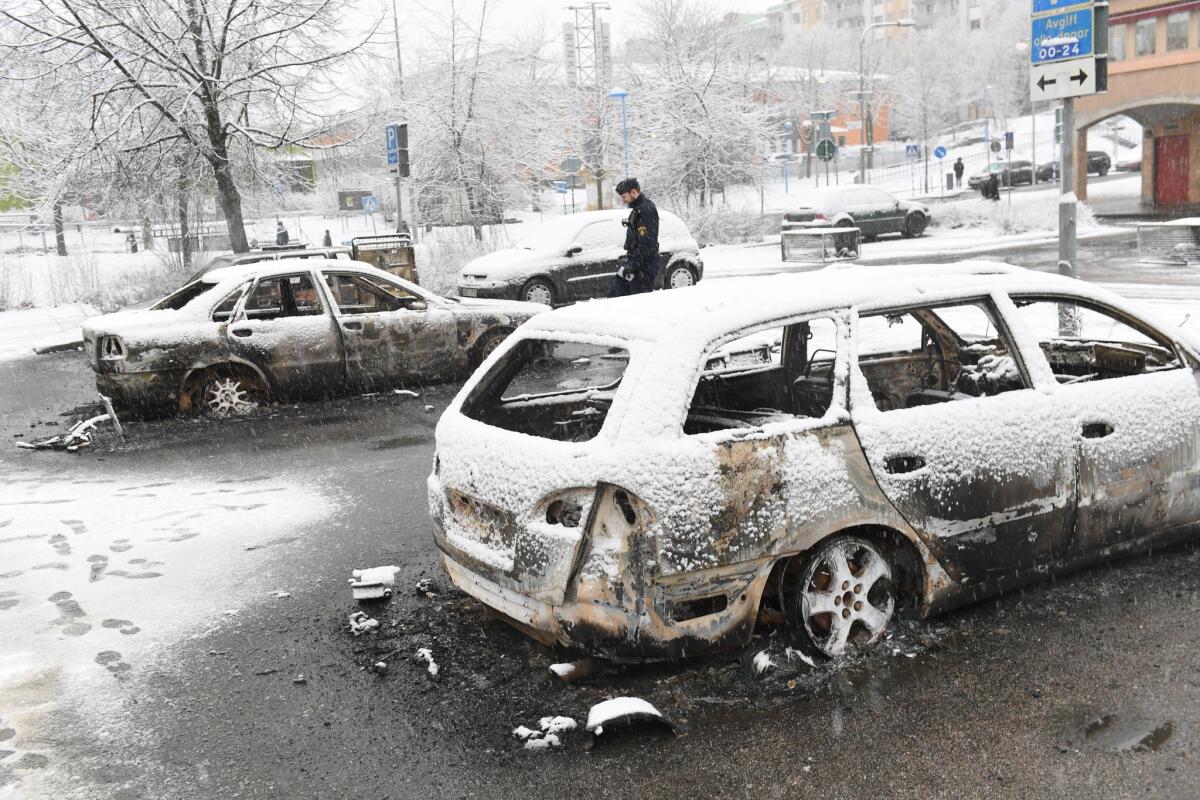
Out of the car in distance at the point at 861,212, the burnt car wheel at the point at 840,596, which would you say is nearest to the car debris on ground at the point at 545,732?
the burnt car wheel at the point at 840,596

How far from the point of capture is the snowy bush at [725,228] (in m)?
33.5

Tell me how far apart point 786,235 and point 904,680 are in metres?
22.4

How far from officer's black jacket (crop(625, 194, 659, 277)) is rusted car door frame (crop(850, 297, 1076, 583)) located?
718 cm

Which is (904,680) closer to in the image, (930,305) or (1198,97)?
(930,305)

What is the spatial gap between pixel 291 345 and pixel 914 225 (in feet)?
80.7

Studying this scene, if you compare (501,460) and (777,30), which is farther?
(777,30)

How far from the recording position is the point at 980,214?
108ft

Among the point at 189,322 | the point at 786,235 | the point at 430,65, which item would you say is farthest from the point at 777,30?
the point at 189,322

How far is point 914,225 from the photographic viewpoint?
31875mm

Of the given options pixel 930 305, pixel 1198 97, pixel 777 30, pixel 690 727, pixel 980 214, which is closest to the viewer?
pixel 690 727

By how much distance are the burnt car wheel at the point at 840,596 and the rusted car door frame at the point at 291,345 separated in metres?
7.40

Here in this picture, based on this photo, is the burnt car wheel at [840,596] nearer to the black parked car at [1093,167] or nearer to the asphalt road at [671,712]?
the asphalt road at [671,712]

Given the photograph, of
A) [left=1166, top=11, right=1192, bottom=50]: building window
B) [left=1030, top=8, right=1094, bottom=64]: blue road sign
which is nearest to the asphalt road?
[left=1030, top=8, right=1094, bottom=64]: blue road sign

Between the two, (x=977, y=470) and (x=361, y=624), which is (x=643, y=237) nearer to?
(x=361, y=624)
